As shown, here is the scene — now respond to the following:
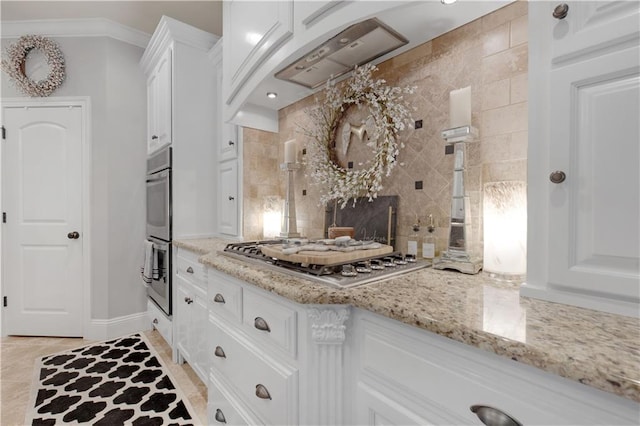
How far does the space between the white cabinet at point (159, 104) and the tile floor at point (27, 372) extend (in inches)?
68.0

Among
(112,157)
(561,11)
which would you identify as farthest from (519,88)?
(112,157)

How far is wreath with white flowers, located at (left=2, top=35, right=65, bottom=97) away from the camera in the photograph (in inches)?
109

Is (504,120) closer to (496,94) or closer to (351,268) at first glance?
(496,94)

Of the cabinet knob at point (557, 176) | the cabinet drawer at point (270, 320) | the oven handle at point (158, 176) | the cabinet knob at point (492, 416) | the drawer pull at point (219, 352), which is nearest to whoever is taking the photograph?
the cabinet knob at point (492, 416)

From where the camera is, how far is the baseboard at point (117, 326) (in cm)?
290

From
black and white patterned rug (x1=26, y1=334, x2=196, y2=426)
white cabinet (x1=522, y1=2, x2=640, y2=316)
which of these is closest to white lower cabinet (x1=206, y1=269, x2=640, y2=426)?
white cabinet (x1=522, y1=2, x2=640, y2=316)

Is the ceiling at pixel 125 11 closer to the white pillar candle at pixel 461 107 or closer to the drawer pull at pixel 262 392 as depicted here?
the white pillar candle at pixel 461 107

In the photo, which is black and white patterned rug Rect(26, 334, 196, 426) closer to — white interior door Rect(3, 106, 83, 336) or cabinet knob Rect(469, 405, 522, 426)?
→ white interior door Rect(3, 106, 83, 336)

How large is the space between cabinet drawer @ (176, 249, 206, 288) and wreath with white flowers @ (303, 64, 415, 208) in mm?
909

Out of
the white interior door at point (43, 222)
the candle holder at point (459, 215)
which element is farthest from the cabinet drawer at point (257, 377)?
the white interior door at point (43, 222)

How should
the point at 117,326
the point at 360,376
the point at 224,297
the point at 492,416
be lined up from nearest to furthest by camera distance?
the point at 492,416
the point at 360,376
the point at 224,297
the point at 117,326

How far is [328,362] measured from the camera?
90 centimetres

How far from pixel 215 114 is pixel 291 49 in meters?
1.55

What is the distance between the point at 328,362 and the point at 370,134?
1093 millimetres
